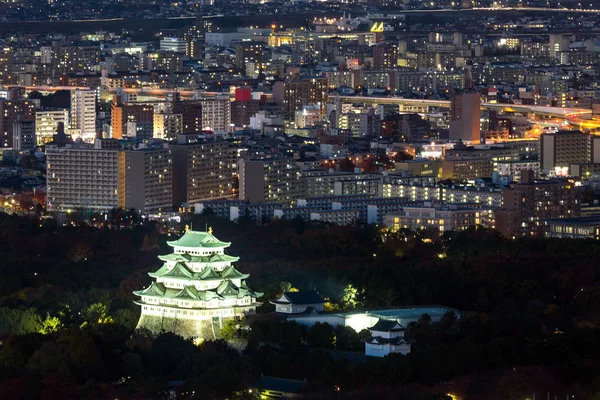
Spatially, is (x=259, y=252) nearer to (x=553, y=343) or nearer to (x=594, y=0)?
(x=553, y=343)

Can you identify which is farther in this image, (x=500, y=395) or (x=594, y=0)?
(x=594, y=0)

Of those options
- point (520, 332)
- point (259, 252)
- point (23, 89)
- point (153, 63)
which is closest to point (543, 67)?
point (153, 63)

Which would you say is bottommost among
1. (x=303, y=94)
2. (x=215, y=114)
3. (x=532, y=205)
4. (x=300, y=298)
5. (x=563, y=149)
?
(x=300, y=298)

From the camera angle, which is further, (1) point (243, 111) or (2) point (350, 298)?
(1) point (243, 111)

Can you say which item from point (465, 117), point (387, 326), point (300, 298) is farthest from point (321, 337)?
point (465, 117)

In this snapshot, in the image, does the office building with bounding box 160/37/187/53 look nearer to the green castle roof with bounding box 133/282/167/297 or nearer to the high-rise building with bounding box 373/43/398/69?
Result: the high-rise building with bounding box 373/43/398/69

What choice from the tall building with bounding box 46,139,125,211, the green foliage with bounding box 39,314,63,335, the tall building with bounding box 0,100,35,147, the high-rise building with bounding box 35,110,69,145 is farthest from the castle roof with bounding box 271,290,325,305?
the tall building with bounding box 0,100,35,147

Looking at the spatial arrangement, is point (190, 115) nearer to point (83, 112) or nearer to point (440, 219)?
point (83, 112)

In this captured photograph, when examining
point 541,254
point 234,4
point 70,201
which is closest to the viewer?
point 541,254
